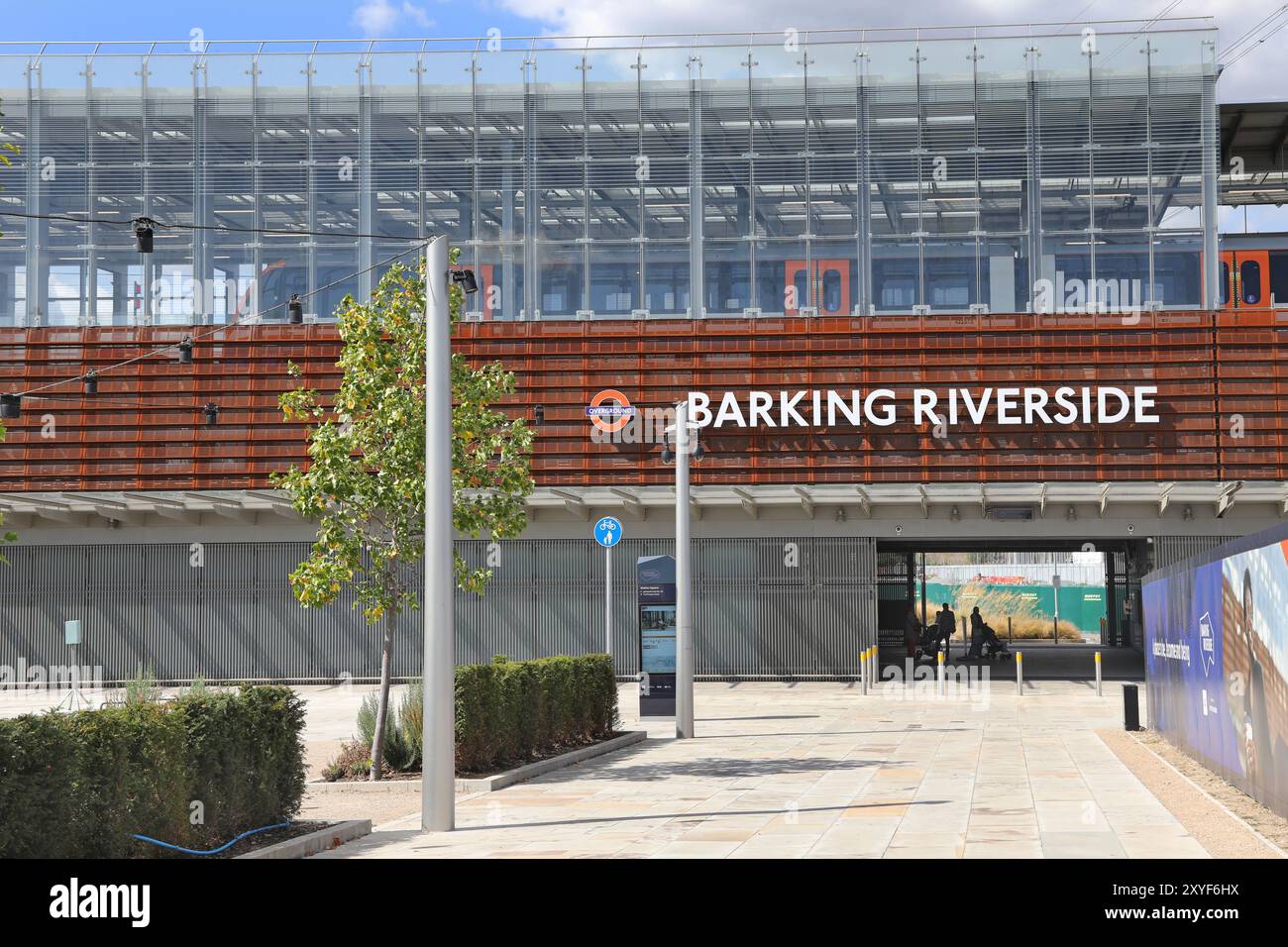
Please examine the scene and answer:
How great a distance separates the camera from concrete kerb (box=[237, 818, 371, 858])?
11477mm

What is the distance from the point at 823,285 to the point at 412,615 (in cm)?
1373

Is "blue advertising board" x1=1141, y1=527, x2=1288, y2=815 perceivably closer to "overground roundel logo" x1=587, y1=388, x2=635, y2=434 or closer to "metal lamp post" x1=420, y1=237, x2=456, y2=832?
"metal lamp post" x1=420, y1=237, x2=456, y2=832

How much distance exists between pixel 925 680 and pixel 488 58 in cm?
2001

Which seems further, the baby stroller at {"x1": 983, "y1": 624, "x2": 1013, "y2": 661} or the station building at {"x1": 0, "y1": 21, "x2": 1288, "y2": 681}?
the baby stroller at {"x1": 983, "y1": 624, "x2": 1013, "y2": 661}

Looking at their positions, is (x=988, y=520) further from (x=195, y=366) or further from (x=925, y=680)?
(x=195, y=366)

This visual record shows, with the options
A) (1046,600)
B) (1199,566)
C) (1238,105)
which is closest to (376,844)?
(1199,566)

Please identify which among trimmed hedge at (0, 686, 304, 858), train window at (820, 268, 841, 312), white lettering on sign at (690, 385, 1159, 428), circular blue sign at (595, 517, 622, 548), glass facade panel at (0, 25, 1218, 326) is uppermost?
glass facade panel at (0, 25, 1218, 326)

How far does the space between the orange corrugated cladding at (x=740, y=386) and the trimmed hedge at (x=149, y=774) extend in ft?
77.7

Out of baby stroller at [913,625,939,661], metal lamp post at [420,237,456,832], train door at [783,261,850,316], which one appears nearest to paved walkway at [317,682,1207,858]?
metal lamp post at [420,237,456,832]

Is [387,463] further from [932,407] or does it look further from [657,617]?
[932,407]

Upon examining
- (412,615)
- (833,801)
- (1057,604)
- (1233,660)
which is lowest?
(833,801)

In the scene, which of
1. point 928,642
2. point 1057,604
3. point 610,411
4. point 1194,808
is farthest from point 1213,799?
point 1057,604

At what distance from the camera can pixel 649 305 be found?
122 feet

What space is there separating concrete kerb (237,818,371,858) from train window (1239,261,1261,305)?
99.3 feet
